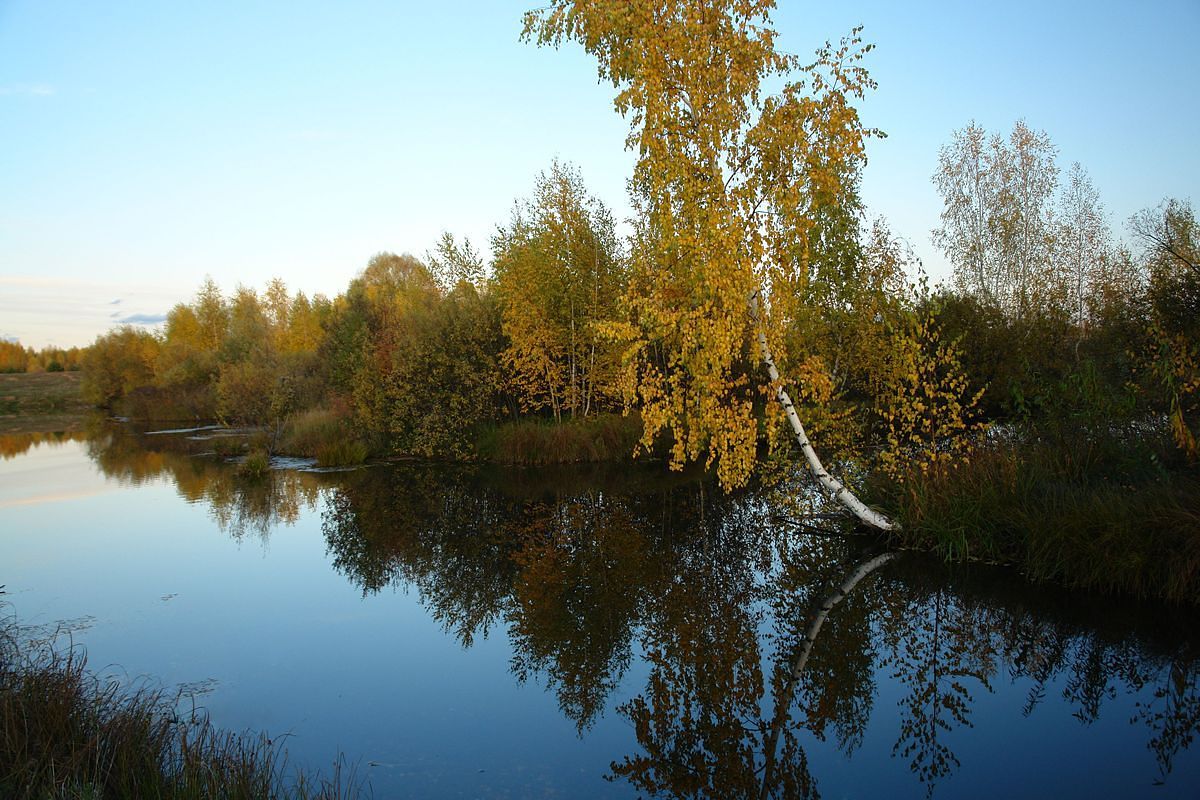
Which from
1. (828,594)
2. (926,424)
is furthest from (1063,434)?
(828,594)

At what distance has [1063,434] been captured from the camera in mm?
11164

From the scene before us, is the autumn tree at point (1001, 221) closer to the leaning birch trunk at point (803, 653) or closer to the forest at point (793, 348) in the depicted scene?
the forest at point (793, 348)

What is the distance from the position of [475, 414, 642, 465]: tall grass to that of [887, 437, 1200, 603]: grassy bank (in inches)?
463

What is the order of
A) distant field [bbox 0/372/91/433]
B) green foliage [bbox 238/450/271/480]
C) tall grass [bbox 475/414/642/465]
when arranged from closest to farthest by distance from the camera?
green foliage [bbox 238/450/271/480], tall grass [bbox 475/414/642/465], distant field [bbox 0/372/91/433]

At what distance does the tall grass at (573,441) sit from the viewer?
22781 mm

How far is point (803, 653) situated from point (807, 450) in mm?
3578

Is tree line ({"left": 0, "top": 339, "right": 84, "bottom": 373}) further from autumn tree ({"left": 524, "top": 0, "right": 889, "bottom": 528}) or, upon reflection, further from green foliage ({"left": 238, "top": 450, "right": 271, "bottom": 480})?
autumn tree ({"left": 524, "top": 0, "right": 889, "bottom": 528})

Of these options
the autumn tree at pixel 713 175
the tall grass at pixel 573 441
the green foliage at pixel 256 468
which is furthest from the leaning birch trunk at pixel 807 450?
the green foliage at pixel 256 468

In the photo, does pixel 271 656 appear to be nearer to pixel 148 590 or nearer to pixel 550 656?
pixel 550 656

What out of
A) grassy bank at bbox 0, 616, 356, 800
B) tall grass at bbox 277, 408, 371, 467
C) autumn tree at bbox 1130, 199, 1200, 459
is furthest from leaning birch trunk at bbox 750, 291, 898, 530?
tall grass at bbox 277, 408, 371, 467

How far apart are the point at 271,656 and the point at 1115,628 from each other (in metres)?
9.35

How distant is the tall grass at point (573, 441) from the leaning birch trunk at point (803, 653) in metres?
12.3


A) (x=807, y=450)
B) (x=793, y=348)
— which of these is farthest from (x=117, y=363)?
(x=807, y=450)

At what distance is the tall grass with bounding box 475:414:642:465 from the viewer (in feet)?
74.7
